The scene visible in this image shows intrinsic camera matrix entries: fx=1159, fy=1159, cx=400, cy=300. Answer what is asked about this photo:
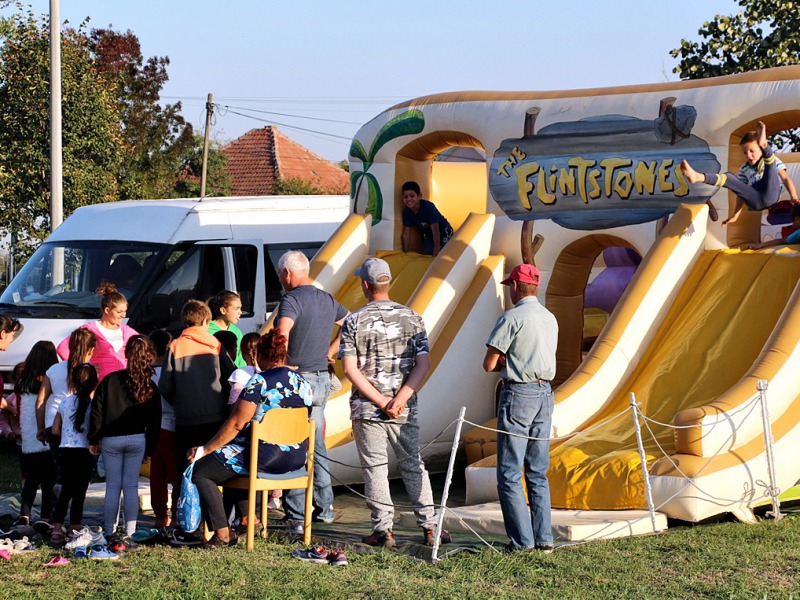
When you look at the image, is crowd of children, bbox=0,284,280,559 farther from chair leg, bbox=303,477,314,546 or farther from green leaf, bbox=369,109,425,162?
green leaf, bbox=369,109,425,162

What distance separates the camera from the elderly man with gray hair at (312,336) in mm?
8023

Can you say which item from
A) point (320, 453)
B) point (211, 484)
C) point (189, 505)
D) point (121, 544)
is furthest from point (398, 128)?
point (121, 544)

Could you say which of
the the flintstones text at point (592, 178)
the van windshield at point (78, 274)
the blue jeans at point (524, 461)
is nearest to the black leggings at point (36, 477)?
the blue jeans at point (524, 461)

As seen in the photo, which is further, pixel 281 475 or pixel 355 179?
Answer: pixel 355 179

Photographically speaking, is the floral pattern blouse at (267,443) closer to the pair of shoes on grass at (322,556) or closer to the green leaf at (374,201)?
the pair of shoes on grass at (322,556)

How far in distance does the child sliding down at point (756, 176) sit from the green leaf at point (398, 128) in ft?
11.0

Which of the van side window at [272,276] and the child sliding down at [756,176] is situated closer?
the child sliding down at [756,176]

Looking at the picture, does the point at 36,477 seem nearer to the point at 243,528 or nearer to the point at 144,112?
the point at 243,528

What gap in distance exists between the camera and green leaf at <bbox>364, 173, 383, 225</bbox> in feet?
42.0

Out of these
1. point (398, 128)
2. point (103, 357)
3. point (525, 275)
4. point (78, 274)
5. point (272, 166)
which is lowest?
point (103, 357)

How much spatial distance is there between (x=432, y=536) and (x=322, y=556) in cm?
82

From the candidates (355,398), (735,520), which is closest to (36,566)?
(355,398)

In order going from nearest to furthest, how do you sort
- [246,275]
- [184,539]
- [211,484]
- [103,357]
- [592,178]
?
[211,484] < [184,539] < [103,357] < [592,178] < [246,275]

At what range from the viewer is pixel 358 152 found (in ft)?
43.0
